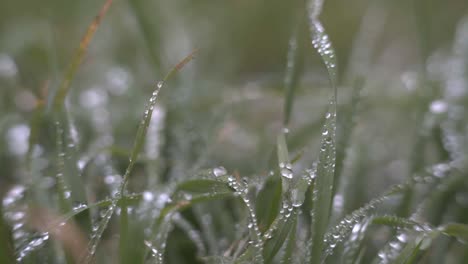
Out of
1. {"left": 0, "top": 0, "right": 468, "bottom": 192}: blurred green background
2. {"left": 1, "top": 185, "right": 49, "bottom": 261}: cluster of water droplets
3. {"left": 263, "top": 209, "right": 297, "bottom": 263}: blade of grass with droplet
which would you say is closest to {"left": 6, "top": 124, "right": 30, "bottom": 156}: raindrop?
{"left": 0, "top": 0, "right": 468, "bottom": 192}: blurred green background

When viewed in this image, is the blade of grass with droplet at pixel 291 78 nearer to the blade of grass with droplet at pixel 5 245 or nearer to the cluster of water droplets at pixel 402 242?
the cluster of water droplets at pixel 402 242

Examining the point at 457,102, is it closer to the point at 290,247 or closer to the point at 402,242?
the point at 402,242

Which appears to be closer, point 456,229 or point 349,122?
point 456,229

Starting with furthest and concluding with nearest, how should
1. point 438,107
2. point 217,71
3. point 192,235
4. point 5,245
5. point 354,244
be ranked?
point 217,71, point 438,107, point 192,235, point 354,244, point 5,245

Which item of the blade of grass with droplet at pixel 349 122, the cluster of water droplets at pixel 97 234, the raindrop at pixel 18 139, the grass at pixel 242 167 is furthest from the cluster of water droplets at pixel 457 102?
the raindrop at pixel 18 139

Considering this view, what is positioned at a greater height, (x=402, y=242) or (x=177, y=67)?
(x=177, y=67)

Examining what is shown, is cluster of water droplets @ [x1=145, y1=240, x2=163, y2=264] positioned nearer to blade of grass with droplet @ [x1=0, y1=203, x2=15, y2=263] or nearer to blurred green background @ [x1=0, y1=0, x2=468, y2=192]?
blade of grass with droplet @ [x1=0, y1=203, x2=15, y2=263]

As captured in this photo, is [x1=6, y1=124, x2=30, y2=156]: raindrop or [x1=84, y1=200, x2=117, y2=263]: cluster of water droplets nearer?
[x1=84, y1=200, x2=117, y2=263]: cluster of water droplets

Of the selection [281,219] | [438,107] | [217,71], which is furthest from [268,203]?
[217,71]
